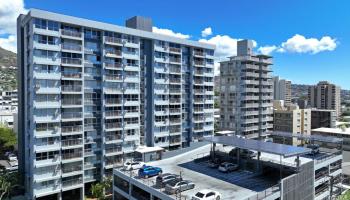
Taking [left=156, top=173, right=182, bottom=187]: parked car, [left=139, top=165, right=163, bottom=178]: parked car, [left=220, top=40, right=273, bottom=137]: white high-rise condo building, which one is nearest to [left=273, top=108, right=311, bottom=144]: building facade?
[left=220, top=40, right=273, bottom=137]: white high-rise condo building

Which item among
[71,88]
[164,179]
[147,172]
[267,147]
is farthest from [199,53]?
[164,179]

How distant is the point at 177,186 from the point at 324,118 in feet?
430

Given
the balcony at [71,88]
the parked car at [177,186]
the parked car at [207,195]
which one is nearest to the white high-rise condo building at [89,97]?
the balcony at [71,88]

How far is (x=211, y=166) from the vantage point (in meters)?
57.2

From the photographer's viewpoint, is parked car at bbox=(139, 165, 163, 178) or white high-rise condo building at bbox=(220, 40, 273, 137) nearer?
parked car at bbox=(139, 165, 163, 178)

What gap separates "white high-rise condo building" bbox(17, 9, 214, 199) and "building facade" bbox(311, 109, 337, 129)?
98769 mm

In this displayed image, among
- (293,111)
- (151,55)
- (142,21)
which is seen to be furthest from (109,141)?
(293,111)

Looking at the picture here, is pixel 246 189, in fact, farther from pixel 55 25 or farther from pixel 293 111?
pixel 293 111

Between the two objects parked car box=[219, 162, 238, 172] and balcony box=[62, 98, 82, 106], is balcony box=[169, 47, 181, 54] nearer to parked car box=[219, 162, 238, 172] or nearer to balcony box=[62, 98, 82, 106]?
balcony box=[62, 98, 82, 106]

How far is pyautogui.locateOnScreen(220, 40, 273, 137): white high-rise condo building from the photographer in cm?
10338

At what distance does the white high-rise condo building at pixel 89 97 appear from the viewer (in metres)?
55.0

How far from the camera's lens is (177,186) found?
43.2 m

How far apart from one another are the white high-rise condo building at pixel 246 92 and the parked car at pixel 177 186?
62057 mm

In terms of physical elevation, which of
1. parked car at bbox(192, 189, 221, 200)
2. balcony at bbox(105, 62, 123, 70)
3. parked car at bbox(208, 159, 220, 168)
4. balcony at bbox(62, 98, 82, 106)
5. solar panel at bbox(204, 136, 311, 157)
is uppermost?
balcony at bbox(105, 62, 123, 70)
